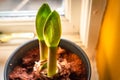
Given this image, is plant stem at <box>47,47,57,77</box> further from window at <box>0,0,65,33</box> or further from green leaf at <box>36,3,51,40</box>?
window at <box>0,0,65,33</box>

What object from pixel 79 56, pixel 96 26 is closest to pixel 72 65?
pixel 79 56

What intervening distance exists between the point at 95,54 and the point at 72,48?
A: 0.54ft

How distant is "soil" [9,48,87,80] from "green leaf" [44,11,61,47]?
0.42ft

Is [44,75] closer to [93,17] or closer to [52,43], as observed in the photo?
[52,43]

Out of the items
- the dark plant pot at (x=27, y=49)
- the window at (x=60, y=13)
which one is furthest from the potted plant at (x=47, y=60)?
the window at (x=60, y=13)

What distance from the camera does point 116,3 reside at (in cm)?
59

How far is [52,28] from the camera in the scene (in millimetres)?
517

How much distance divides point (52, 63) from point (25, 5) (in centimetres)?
36

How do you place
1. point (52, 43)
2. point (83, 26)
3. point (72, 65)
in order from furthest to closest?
point (83, 26) → point (72, 65) → point (52, 43)

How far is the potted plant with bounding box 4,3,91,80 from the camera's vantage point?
22.0 inches

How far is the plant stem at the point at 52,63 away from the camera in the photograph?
1.84ft

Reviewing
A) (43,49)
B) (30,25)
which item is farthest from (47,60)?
(30,25)

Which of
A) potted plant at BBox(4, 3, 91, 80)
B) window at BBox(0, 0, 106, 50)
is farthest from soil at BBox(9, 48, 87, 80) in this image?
window at BBox(0, 0, 106, 50)

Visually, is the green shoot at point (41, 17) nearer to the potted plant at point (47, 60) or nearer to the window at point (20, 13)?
the potted plant at point (47, 60)
